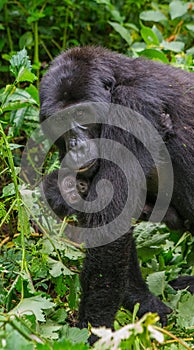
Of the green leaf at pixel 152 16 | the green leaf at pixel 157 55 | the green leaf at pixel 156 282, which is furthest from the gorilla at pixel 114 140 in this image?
the green leaf at pixel 152 16

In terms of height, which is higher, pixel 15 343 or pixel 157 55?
pixel 15 343

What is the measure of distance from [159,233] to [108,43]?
2.60m

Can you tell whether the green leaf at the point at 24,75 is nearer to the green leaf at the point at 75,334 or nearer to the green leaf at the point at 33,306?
the green leaf at the point at 33,306

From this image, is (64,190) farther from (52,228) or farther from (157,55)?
(157,55)

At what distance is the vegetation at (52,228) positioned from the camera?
2.51 meters

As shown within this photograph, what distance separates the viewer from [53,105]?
3543 mm

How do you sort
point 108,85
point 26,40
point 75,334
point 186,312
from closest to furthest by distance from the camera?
point 75,334 < point 108,85 < point 186,312 < point 26,40

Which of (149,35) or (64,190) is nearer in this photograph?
(64,190)

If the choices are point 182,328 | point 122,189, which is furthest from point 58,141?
point 182,328

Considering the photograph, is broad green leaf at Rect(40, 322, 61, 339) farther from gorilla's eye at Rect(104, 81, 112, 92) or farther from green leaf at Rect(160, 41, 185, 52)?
green leaf at Rect(160, 41, 185, 52)

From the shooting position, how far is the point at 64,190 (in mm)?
3908

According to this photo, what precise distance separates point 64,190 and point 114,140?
0.72 m

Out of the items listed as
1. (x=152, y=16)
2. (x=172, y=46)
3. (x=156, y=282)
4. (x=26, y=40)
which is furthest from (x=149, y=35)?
(x=156, y=282)

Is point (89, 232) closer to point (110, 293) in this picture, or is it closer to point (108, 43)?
point (110, 293)
